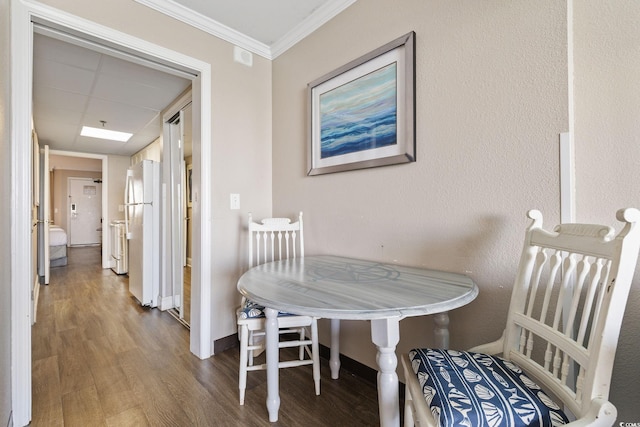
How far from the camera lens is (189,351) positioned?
2.15 metres

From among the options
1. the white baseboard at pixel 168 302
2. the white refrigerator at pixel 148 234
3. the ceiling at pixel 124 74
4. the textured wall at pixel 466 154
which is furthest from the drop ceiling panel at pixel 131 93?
the white baseboard at pixel 168 302

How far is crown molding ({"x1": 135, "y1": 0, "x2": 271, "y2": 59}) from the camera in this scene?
182 centimetres

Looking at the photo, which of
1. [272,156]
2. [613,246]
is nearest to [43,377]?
[272,156]

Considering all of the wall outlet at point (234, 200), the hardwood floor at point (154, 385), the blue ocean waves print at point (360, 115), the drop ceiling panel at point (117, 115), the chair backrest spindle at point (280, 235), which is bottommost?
the hardwood floor at point (154, 385)

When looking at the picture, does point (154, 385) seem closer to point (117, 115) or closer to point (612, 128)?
point (612, 128)

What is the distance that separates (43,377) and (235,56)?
256 centimetres

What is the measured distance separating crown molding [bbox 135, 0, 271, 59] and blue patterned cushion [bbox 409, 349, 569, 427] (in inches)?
94.7

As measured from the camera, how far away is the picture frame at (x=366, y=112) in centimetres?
150

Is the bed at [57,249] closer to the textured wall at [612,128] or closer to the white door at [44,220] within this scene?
the white door at [44,220]

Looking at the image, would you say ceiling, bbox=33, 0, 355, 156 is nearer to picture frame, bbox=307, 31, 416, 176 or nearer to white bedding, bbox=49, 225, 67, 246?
picture frame, bbox=307, 31, 416, 176

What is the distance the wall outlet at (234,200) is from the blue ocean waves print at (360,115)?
76 cm

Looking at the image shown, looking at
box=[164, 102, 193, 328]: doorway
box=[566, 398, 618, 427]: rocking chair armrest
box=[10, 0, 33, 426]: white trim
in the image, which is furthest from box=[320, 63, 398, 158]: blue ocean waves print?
box=[164, 102, 193, 328]: doorway

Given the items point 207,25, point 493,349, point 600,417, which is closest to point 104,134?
point 207,25

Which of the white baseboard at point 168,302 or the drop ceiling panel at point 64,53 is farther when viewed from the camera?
the white baseboard at point 168,302
